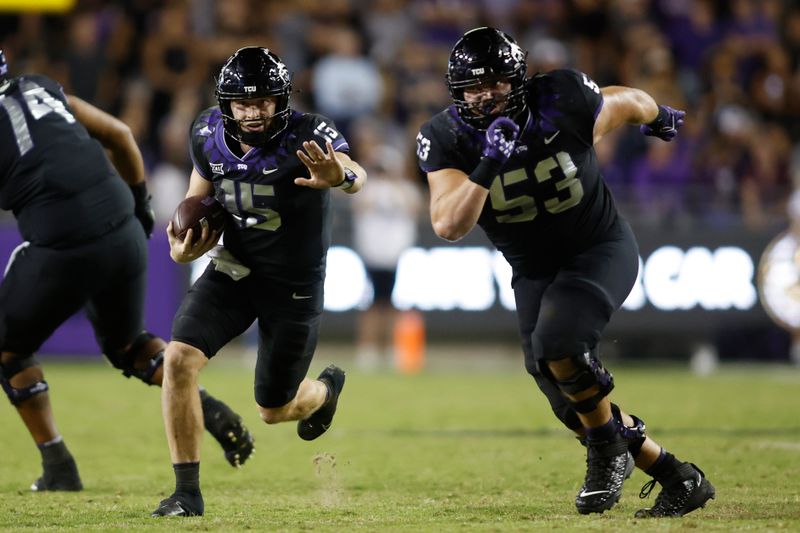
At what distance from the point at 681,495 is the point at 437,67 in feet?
32.5

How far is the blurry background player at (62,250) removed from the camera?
5570 mm

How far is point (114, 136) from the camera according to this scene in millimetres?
6086

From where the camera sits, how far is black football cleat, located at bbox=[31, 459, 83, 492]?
6020mm

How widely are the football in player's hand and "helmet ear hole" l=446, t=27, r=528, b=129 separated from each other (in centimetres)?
108

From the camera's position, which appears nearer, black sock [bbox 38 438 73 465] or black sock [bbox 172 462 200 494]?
black sock [bbox 172 462 200 494]

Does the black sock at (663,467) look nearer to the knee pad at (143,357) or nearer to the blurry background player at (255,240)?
the blurry background player at (255,240)

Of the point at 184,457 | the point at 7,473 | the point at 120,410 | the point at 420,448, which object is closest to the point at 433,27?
the point at 120,410

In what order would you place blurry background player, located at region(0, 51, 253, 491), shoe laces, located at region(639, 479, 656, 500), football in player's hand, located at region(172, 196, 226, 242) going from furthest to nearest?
blurry background player, located at region(0, 51, 253, 491) → shoe laces, located at region(639, 479, 656, 500) → football in player's hand, located at region(172, 196, 226, 242)

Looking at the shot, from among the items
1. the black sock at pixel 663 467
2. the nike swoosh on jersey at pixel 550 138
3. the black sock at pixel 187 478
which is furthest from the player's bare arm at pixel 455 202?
the black sock at pixel 187 478

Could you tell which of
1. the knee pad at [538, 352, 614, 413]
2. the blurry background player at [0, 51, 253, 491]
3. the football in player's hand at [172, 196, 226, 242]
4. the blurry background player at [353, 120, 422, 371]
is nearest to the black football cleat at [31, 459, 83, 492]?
the blurry background player at [0, 51, 253, 491]

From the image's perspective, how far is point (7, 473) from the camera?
655cm

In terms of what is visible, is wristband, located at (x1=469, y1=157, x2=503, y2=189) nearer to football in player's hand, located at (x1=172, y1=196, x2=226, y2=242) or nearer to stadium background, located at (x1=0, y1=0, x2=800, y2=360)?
football in player's hand, located at (x1=172, y1=196, x2=226, y2=242)

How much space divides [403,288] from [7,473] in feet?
21.4

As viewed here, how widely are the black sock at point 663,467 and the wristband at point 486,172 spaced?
1.34 meters
